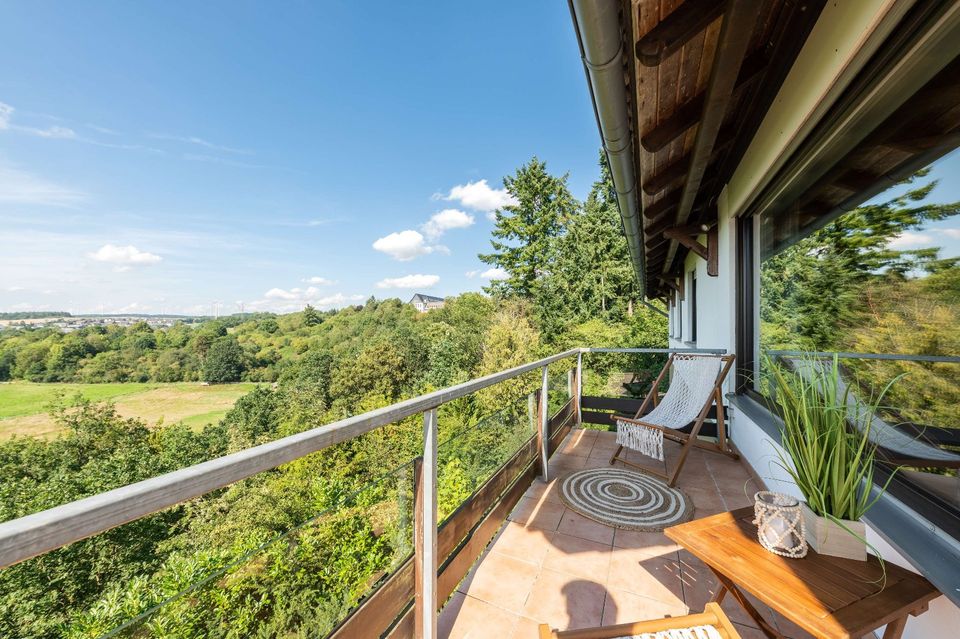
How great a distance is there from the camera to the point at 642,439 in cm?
A: 311

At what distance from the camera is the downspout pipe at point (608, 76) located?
1276 millimetres

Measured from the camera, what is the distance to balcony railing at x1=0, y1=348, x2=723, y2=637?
53cm

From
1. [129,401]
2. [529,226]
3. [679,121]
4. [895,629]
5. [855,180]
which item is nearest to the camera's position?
[895,629]

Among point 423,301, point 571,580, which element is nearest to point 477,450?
point 571,580

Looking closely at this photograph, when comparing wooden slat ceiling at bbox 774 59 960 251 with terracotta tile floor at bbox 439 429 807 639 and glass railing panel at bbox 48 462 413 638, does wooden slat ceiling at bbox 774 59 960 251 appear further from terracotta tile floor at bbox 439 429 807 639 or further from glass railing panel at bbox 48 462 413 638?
glass railing panel at bbox 48 462 413 638

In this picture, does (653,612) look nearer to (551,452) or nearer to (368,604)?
(368,604)

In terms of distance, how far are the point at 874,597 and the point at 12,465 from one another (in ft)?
109

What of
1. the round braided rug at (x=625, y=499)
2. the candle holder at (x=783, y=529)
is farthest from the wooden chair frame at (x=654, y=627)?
the round braided rug at (x=625, y=499)

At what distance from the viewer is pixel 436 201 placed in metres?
46.3

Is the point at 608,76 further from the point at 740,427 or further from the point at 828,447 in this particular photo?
the point at 740,427

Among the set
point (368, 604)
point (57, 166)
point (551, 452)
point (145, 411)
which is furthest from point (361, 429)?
point (57, 166)

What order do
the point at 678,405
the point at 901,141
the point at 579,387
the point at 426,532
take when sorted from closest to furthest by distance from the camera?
the point at 426,532
the point at 901,141
the point at 678,405
the point at 579,387

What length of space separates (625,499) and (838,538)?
5.02 ft

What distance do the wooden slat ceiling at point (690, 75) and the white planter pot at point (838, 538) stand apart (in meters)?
1.66
